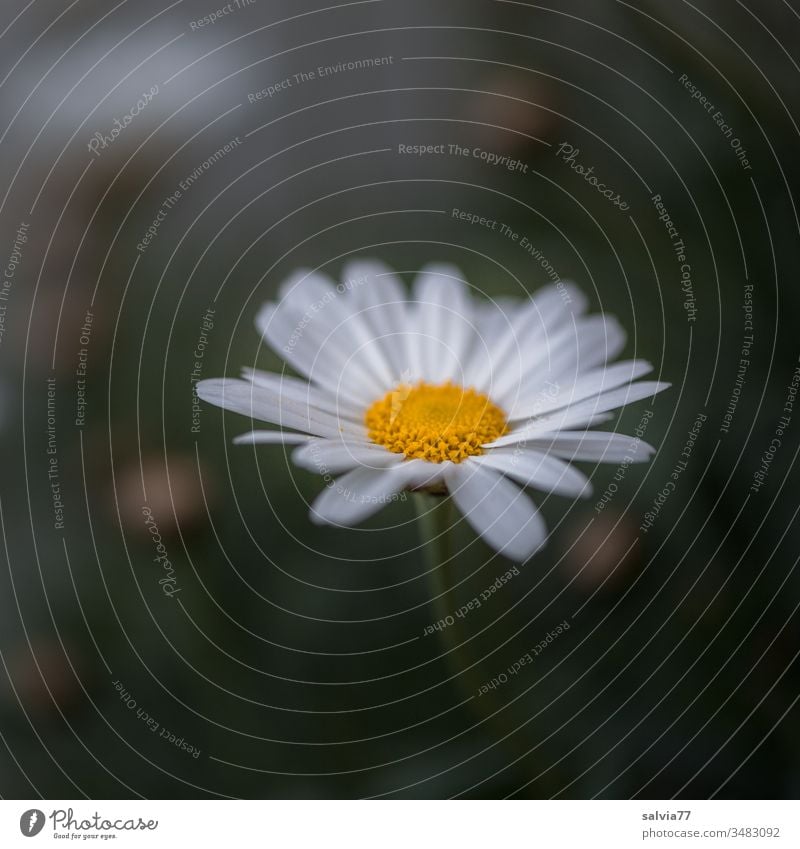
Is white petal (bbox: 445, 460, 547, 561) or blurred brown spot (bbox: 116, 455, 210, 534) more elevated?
blurred brown spot (bbox: 116, 455, 210, 534)

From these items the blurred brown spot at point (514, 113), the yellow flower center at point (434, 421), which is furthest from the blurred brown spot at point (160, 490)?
the blurred brown spot at point (514, 113)

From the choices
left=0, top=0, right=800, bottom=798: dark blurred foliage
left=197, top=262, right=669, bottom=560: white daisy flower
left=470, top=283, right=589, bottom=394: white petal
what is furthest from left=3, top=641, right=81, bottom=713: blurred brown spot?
left=470, top=283, right=589, bottom=394: white petal

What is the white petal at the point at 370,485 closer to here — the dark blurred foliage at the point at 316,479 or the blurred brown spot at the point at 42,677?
the dark blurred foliage at the point at 316,479

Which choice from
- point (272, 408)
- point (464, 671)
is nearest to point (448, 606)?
point (464, 671)

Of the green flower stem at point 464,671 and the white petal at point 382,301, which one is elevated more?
the white petal at point 382,301

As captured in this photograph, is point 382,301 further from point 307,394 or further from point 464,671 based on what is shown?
point 464,671

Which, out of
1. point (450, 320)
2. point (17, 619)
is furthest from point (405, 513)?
point (17, 619)

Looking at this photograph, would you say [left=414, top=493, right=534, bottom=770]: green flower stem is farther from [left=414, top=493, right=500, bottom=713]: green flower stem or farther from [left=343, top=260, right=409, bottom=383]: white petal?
[left=343, top=260, right=409, bottom=383]: white petal

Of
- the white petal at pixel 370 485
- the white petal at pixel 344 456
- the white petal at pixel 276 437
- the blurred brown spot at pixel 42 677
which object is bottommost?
the blurred brown spot at pixel 42 677
